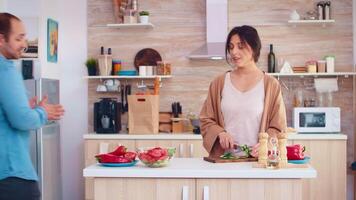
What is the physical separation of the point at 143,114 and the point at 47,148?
929 mm

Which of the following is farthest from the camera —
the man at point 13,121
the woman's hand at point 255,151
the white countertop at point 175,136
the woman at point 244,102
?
the white countertop at point 175,136

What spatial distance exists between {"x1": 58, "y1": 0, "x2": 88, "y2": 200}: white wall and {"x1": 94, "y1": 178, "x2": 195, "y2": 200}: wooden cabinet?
3.26m

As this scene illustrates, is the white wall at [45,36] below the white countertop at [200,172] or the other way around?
the other way around

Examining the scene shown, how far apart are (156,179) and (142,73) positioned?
10.00ft

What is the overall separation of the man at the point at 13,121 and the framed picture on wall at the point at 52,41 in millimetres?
3126

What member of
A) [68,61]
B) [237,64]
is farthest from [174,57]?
[237,64]

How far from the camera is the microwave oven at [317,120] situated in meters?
5.11

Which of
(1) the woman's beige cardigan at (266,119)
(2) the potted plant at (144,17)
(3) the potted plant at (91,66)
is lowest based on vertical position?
(1) the woman's beige cardigan at (266,119)

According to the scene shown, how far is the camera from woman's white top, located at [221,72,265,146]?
2.86 metres

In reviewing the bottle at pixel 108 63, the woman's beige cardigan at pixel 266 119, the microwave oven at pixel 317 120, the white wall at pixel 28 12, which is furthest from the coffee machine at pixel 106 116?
the woman's beige cardigan at pixel 266 119

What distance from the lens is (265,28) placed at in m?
5.53

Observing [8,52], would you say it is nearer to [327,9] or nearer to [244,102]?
[244,102]

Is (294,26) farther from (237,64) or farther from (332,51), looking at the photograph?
(237,64)

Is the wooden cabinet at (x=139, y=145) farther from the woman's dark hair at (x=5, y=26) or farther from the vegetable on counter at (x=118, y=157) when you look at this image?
the woman's dark hair at (x=5, y=26)
